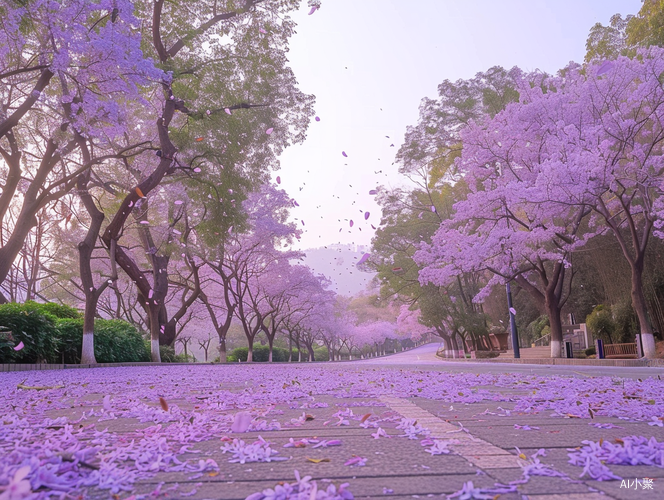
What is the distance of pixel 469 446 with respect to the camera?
246 centimetres

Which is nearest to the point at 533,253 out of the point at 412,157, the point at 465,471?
the point at 412,157

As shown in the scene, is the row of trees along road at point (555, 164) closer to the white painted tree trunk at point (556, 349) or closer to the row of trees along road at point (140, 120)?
the white painted tree trunk at point (556, 349)

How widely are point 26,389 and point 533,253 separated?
53.7 ft

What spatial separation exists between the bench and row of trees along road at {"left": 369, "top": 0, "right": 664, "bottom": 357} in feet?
5.92

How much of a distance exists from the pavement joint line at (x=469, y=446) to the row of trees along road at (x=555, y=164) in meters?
12.6

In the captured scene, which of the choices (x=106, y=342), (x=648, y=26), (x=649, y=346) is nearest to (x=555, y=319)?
(x=649, y=346)

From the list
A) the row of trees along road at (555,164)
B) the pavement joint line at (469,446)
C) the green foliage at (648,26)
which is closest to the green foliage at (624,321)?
the row of trees along road at (555,164)

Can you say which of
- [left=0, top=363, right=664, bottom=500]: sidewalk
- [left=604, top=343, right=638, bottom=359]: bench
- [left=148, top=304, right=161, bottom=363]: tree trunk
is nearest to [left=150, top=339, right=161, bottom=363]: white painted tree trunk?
[left=148, top=304, right=161, bottom=363]: tree trunk

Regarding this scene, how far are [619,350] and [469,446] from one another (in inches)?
757

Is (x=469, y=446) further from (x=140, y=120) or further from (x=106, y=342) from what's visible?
(x=140, y=120)

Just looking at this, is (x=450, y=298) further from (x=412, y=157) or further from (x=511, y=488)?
(x=511, y=488)

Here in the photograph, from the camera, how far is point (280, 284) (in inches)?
1302

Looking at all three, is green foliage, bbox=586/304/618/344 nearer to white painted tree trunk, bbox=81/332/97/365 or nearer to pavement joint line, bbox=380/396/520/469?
white painted tree trunk, bbox=81/332/97/365

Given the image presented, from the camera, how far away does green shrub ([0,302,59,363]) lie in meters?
11.8
